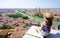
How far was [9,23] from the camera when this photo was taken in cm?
402

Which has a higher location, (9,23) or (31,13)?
(31,13)

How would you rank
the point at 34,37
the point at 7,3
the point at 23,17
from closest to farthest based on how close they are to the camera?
the point at 34,37 < the point at 23,17 < the point at 7,3

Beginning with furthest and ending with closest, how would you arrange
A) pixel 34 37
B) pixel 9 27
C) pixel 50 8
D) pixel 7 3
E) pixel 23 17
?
1. pixel 7 3
2. pixel 23 17
3. pixel 9 27
4. pixel 50 8
5. pixel 34 37

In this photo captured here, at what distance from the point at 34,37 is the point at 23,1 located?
3616 mm

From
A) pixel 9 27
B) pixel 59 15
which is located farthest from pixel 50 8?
pixel 9 27

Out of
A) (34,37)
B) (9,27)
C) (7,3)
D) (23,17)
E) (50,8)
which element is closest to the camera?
(34,37)

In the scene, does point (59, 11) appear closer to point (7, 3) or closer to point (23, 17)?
point (23, 17)

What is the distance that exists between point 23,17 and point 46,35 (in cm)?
349

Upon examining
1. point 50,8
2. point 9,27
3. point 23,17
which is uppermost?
point 50,8

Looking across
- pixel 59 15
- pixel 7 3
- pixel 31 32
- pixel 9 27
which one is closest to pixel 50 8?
pixel 59 15

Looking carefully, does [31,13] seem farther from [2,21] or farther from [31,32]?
[31,32]

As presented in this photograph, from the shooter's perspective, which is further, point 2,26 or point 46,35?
point 2,26

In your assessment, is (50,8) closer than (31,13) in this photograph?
Yes

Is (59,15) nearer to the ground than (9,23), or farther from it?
farther from it
